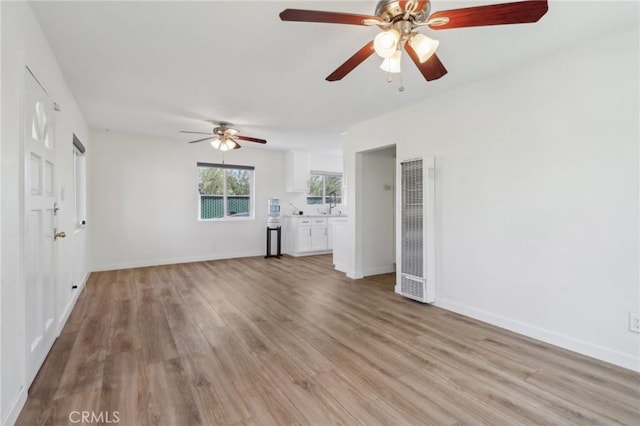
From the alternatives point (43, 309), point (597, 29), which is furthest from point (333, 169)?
point (43, 309)

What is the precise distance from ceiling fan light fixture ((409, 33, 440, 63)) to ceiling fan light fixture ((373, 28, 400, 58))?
5.1 inches

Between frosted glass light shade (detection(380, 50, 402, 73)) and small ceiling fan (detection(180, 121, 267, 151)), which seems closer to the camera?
frosted glass light shade (detection(380, 50, 402, 73))

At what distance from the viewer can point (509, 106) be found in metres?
2.73

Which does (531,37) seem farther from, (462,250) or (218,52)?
(218,52)

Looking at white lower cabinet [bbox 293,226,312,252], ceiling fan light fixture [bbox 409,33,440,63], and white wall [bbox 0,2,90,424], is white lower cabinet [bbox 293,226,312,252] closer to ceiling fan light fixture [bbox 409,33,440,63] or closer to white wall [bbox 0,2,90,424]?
white wall [bbox 0,2,90,424]

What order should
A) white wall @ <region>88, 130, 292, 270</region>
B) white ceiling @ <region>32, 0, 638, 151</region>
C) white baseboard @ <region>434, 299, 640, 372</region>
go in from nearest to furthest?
white ceiling @ <region>32, 0, 638, 151</region>
white baseboard @ <region>434, 299, 640, 372</region>
white wall @ <region>88, 130, 292, 270</region>

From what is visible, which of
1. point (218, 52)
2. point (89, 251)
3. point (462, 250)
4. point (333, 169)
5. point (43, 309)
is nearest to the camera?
point (43, 309)

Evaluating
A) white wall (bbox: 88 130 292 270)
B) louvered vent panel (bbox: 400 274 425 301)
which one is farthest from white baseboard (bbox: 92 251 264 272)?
louvered vent panel (bbox: 400 274 425 301)

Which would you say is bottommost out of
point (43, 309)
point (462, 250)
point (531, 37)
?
point (43, 309)

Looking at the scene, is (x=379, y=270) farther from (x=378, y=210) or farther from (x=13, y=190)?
(x=13, y=190)

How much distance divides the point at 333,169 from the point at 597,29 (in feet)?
18.2

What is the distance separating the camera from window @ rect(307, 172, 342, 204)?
7414 millimetres

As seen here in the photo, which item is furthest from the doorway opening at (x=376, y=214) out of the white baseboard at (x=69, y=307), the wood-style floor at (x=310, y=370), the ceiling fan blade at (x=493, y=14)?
the white baseboard at (x=69, y=307)

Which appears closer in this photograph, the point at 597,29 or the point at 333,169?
the point at 597,29
